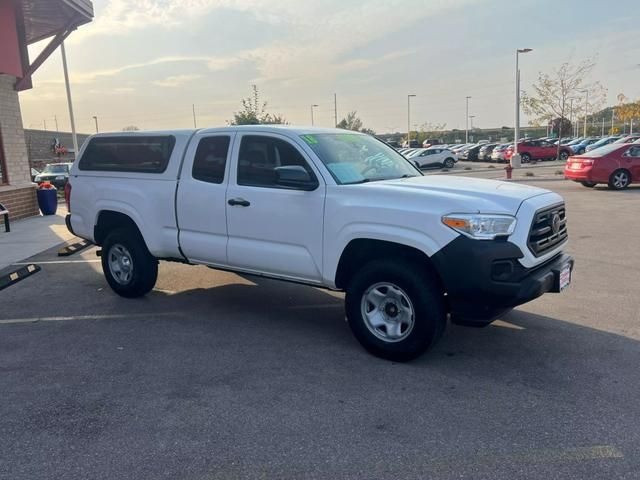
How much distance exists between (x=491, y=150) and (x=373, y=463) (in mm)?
41524

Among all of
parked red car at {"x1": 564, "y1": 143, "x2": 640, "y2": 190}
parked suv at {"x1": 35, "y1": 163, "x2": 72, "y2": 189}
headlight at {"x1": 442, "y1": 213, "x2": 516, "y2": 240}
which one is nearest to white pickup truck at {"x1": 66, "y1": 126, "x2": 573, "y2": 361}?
headlight at {"x1": 442, "y1": 213, "x2": 516, "y2": 240}

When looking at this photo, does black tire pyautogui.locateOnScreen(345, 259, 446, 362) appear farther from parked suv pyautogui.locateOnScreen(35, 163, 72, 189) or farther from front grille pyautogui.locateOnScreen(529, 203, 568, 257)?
parked suv pyautogui.locateOnScreen(35, 163, 72, 189)

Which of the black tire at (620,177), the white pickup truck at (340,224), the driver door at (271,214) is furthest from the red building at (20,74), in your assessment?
the black tire at (620,177)

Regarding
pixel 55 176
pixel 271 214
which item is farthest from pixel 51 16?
pixel 55 176

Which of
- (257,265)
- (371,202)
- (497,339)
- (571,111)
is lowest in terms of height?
(497,339)

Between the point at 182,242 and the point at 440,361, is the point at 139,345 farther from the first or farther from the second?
the point at 440,361

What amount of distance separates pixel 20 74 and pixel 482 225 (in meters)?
12.1

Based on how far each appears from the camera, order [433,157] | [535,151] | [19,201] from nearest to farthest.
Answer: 1. [19,201]
2. [433,157]
3. [535,151]

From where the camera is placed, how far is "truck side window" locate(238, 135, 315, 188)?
4.95 meters

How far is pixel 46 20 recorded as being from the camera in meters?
14.0

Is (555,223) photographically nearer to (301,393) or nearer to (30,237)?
(301,393)

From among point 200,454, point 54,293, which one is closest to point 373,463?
point 200,454

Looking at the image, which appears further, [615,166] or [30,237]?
[615,166]

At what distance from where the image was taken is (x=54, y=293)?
6.78 meters
